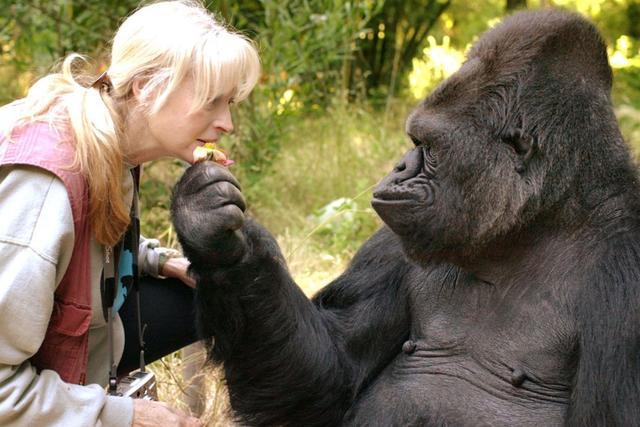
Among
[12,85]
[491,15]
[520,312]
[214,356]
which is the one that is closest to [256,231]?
[214,356]

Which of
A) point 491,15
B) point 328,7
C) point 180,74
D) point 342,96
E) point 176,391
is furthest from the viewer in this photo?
point 491,15

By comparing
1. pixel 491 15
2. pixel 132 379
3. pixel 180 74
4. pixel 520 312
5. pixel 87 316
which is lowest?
pixel 491 15

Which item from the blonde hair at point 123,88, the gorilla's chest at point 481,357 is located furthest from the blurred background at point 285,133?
the blonde hair at point 123,88

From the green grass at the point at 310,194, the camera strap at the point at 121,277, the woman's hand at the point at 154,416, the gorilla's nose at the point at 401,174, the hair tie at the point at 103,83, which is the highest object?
the hair tie at the point at 103,83

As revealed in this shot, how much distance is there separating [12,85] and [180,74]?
5643 millimetres

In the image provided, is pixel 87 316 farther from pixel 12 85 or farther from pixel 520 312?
pixel 12 85

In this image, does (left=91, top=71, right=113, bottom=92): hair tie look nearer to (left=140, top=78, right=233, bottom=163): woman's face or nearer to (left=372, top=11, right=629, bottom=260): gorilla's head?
(left=140, top=78, right=233, bottom=163): woman's face

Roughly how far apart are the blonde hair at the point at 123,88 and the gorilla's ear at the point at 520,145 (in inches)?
29.5

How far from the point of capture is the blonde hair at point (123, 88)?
2.48 meters

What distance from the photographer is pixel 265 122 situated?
562 cm

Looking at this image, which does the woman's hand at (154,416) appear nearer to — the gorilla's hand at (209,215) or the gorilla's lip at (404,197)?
the gorilla's hand at (209,215)

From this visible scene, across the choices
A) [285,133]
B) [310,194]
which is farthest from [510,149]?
[310,194]

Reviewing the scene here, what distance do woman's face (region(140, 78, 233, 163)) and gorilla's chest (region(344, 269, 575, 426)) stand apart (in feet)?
2.49

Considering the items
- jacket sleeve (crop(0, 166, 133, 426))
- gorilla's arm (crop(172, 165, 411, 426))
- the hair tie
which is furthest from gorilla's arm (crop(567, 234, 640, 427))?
the hair tie
